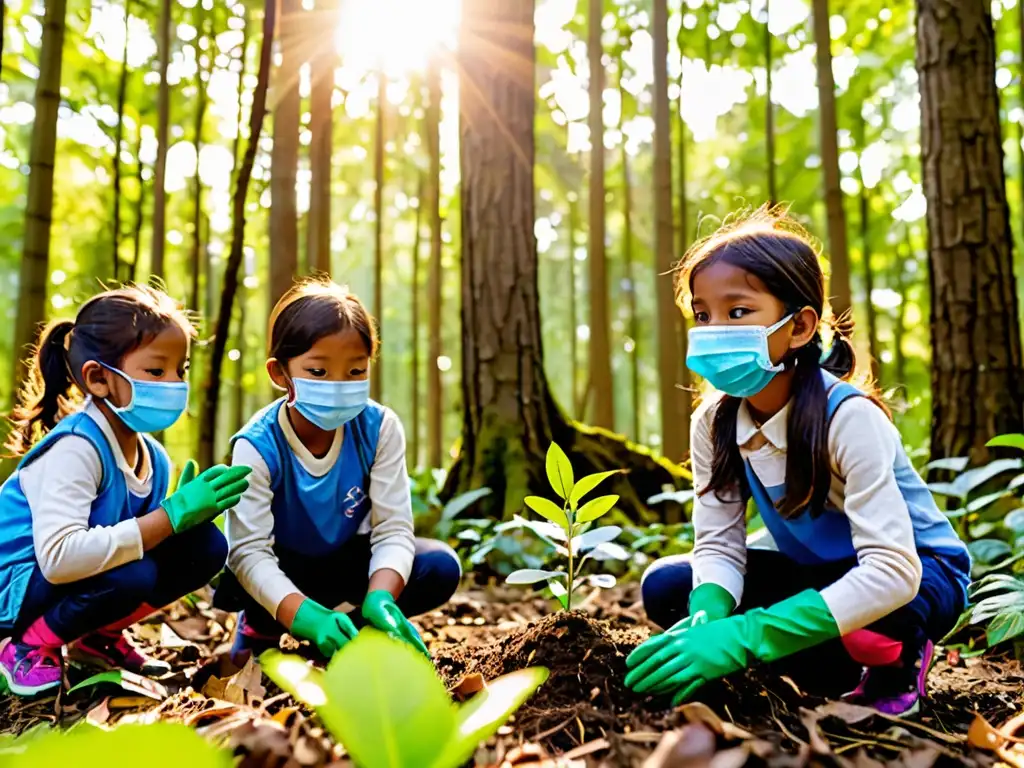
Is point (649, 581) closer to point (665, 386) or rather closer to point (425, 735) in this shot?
point (425, 735)

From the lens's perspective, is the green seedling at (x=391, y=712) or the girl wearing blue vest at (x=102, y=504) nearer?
the green seedling at (x=391, y=712)

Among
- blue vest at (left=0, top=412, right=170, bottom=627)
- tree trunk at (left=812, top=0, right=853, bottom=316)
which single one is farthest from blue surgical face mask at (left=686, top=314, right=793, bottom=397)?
tree trunk at (left=812, top=0, right=853, bottom=316)

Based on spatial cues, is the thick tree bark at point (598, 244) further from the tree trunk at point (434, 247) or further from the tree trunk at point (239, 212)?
the tree trunk at point (239, 212)

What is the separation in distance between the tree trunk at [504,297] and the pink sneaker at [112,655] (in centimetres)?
201

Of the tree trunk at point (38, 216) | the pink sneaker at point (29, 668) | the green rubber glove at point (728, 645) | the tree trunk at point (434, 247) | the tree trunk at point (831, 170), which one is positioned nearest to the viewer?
the green rubber glove at point (728, 645)

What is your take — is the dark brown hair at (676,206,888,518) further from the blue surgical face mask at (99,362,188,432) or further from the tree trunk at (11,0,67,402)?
the tree trunk at (11,0,67,402)

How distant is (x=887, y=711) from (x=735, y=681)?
1.10 feet

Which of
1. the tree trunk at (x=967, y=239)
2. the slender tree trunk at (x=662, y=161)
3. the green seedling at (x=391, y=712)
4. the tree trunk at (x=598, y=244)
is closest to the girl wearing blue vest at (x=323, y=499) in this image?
the green seedling at (x=391, y=712)

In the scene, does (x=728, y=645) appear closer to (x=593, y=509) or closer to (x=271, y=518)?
(x=593, y=509)

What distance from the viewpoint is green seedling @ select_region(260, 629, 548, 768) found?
2.63 ft

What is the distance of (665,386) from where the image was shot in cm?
654

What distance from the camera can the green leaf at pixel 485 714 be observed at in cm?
82

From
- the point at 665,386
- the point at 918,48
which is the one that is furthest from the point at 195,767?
the point at 665,386

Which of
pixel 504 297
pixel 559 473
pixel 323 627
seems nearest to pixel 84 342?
pixel 323 627
